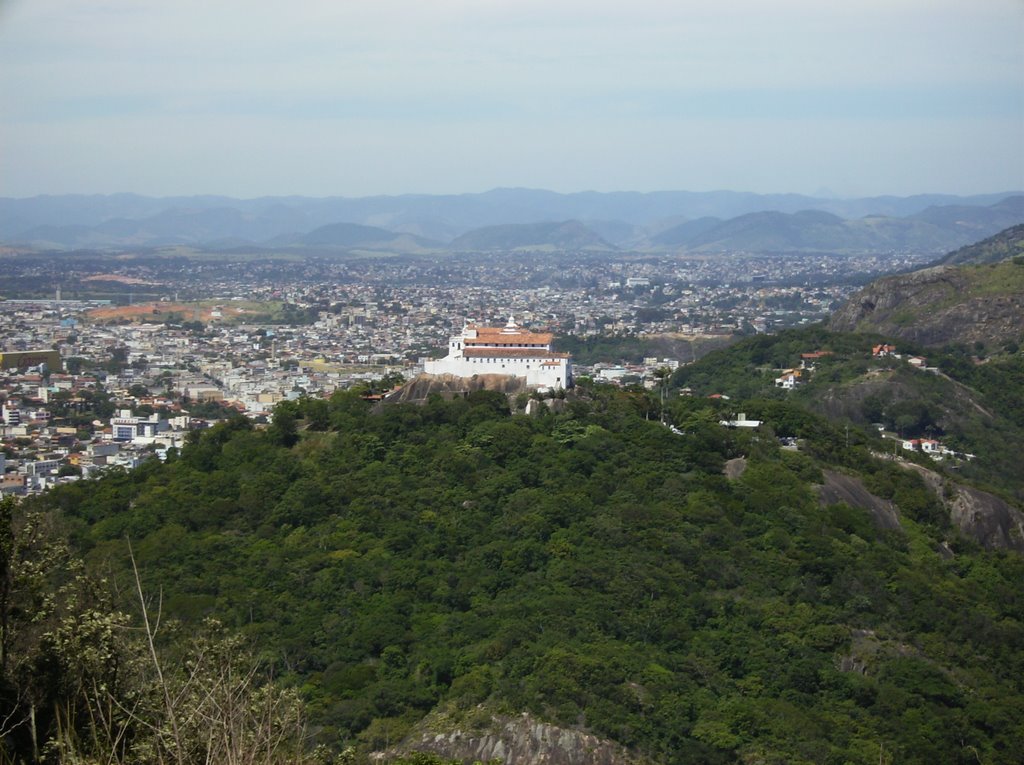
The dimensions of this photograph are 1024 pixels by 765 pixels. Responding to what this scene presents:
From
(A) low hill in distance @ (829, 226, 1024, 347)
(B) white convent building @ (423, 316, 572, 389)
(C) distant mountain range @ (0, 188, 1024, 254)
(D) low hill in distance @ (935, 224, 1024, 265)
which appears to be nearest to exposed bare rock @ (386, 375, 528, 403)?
(B) white convent building @ (423, 316, 572, 389)

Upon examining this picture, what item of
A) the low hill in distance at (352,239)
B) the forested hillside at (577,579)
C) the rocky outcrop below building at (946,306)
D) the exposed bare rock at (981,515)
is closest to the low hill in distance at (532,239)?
the low hill in distance at (352,239)

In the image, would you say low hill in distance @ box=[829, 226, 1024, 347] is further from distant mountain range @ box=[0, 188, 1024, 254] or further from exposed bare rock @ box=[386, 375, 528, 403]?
distant mountain range @ box=[0, 188, 1024, 254]

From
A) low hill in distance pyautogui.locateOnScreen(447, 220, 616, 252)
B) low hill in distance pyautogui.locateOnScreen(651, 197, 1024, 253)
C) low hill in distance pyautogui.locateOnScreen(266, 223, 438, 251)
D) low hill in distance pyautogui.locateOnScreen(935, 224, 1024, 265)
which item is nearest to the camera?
low hill in distance pyautogui.locateOnScreen(935, 224, 1024, 265)

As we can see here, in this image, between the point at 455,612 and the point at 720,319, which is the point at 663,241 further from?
the point at 455,612

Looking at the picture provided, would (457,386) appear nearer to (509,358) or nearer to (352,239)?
(509,358)

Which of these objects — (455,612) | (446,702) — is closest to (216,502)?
(455,612)

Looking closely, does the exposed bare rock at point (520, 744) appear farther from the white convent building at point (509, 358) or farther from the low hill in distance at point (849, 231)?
the low hill in distance at point (849, 231)
